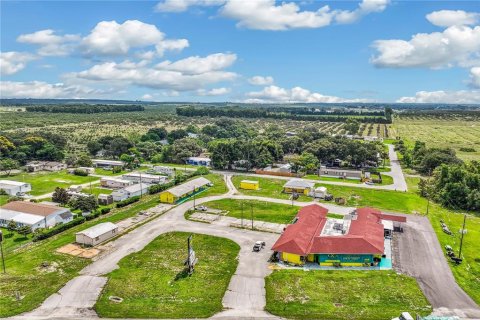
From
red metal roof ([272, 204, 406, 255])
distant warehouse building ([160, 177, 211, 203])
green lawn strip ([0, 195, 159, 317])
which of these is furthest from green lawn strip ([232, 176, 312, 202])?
green lawn strip ([0, 195, 159, 317])

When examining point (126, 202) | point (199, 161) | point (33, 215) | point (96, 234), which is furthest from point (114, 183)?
point (199, 161)

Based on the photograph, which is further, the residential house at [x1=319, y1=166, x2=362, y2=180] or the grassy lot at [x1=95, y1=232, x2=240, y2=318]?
the residential house at [x1=319, y1=166, x2=362, y2=180]

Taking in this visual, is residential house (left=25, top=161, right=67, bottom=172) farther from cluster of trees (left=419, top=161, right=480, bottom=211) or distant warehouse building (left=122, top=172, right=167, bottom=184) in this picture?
cluster of trees (left=419, top=161, right=480, bottom=211)

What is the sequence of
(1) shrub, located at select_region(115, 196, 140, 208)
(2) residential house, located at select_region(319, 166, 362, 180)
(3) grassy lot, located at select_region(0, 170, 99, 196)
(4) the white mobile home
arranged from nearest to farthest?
1. (1) shrub, located at select_region(115, 196, 140, 208)
2. (3) grassy lot, located at select_region(0, 170, 99, 196)
3. (4) the white mobile home
4. (2) residential house, located at select_region(319, 166, 362, 180)

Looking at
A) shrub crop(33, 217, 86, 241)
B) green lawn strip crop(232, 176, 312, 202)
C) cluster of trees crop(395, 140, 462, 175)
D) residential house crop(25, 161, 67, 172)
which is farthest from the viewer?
residential house crop(25, 161, 67, 172)


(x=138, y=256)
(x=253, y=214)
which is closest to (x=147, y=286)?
(x=138, y=256)

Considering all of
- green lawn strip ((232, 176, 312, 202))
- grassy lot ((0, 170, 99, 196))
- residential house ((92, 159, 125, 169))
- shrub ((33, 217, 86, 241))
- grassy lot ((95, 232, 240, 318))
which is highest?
residential house ((92, 159, 125, 169))

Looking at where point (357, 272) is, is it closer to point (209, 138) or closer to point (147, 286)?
point (147, 286)

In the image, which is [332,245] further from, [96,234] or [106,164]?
[106,164]
